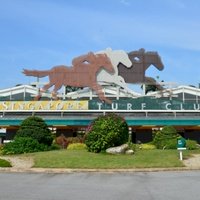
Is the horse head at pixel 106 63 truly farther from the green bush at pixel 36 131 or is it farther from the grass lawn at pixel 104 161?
the grass lawn at pixel 104 161

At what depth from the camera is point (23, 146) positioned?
77.4ft

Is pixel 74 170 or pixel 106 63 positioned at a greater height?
pixel 106 63

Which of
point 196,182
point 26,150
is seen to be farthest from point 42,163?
point 196,182

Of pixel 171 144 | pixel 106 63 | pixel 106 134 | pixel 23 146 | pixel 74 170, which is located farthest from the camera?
pixel 106 63

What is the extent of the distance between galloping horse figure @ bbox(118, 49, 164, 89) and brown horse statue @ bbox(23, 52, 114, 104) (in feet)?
5.31

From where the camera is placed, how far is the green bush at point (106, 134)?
73.4ft

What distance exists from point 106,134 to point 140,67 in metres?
19.3

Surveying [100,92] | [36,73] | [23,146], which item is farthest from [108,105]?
[23,146]

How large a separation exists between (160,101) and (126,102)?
351 centimetres

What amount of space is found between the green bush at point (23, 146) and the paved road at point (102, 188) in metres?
9.18

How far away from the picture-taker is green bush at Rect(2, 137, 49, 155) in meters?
23.2

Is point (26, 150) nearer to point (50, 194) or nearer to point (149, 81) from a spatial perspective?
point (50, 194)

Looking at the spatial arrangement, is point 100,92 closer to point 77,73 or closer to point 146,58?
point 77,73

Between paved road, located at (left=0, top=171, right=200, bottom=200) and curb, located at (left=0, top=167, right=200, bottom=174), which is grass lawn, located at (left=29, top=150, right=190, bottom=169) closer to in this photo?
curb, located at (left=0, top=167, right=200, bottom=174)
